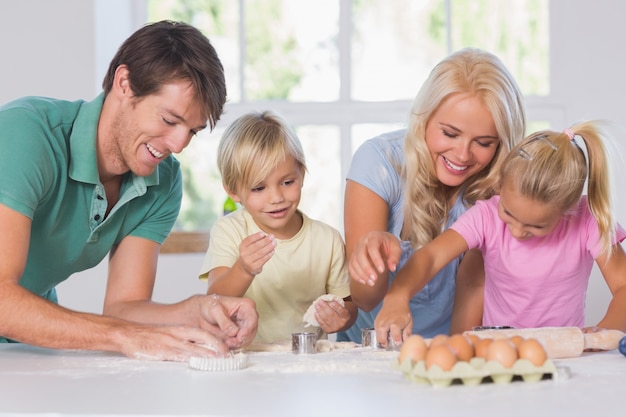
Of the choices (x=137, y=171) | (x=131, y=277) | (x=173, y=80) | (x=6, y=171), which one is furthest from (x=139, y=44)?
(x=131, y=277)

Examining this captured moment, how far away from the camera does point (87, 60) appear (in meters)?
3.56

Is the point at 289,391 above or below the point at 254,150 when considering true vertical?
below

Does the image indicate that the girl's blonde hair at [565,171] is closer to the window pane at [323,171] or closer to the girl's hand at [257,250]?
the girl's hand at [257,250]

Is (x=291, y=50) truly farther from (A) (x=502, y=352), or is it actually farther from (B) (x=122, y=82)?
(A) (x=502, y=352)

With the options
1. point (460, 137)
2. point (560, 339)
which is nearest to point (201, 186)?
point (460, 137)

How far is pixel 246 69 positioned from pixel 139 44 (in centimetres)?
212

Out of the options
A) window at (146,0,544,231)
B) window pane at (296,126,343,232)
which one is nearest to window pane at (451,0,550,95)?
window at (146,0,544,231)

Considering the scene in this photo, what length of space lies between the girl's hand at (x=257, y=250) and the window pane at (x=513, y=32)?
2.23 m

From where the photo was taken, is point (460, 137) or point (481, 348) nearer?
point (481, 348)

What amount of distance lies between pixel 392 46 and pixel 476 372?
114 inches

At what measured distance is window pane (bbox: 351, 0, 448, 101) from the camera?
384 cm

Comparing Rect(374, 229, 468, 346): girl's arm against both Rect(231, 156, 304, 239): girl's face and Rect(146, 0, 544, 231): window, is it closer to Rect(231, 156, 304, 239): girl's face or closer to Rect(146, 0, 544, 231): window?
Rect(231, 156, 304, 239): girl's face

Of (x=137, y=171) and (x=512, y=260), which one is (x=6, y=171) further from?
(x=512, y=260)

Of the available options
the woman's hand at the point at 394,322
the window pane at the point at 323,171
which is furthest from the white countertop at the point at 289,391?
the window pane at the point at 323,171
